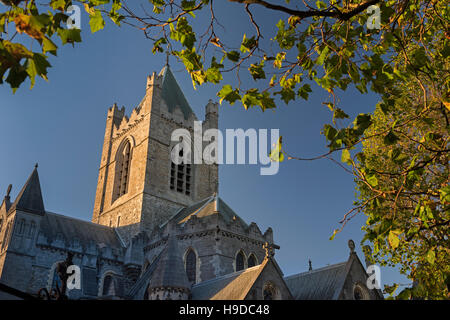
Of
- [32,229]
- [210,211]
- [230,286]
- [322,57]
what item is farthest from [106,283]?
[322,57]

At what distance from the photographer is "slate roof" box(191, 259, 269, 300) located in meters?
17.6

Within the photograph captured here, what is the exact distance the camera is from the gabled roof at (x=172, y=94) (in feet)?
128

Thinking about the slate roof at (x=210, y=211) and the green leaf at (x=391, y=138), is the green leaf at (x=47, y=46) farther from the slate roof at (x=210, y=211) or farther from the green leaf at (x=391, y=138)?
the slate roof at (x=210, y=211)

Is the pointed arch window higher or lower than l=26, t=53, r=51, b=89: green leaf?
higher

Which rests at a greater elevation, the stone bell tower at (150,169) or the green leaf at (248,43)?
the stone bell tower at (150,169)

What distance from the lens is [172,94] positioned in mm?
40375

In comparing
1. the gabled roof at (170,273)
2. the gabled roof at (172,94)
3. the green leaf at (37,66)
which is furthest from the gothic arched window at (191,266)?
the green leaf at (37,66)

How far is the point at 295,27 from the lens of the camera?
242 inches

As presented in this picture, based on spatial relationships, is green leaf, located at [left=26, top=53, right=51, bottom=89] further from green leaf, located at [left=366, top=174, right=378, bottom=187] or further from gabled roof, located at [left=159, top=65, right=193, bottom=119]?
gabled roof, located at [left=159, top=65, right=193, bottom=119]

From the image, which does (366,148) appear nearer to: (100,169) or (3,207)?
(3,207)

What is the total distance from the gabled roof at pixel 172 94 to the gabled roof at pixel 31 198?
14.3 meters

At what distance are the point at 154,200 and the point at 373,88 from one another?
28759mm

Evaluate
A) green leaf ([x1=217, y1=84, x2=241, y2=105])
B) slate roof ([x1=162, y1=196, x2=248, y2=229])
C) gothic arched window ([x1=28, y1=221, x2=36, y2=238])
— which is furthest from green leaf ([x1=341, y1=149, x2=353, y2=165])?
gothic arched window ([x1=28, y1=221, x2=36, y2=238])

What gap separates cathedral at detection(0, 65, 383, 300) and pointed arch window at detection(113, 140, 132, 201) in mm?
95
